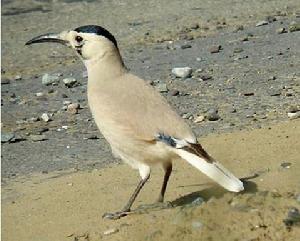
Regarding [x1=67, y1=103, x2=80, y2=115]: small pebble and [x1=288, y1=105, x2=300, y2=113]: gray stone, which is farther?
[x1=67, y1=103, x2=80, y2=115]: small pebble

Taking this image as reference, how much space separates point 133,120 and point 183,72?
5703mm

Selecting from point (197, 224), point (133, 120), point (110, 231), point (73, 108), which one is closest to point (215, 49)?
point (73, 108)

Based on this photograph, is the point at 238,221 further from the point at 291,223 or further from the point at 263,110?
the point at 263,110

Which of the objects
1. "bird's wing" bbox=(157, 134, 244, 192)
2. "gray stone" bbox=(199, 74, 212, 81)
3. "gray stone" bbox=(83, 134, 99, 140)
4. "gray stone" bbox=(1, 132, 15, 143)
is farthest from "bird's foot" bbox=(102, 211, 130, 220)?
"gray stone" bbox=(199, 74, 212, 81)

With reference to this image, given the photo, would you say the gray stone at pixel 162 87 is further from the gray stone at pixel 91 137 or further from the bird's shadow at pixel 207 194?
the bird's shadow at pixel 207 194

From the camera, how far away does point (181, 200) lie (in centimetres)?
620

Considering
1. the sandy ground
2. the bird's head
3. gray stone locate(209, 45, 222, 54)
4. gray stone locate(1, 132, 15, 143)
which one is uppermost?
the bird's head

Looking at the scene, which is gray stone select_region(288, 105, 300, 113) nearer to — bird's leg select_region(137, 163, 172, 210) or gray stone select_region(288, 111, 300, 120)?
gray stone select_region(288, 111, 300, 120)

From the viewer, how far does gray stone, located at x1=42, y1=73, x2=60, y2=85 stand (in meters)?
12.2

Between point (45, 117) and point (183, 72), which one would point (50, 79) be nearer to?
point (183, 72)

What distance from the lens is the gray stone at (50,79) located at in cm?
1217

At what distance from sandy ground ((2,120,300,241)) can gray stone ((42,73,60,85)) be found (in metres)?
4.19

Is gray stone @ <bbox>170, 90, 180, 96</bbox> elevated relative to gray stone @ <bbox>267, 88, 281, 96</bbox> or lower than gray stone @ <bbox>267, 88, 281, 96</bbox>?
lower

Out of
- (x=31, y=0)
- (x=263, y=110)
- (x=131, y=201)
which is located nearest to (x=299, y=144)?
(x=131, y=201)
